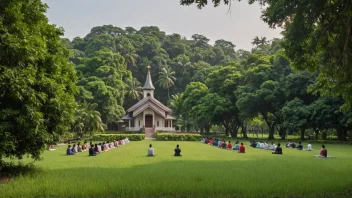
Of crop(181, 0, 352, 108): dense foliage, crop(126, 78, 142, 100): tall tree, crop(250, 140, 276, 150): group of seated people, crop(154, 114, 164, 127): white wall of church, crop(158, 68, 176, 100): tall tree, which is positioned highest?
crop(158, 68, 176, 100): tall tree

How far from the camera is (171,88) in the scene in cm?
7700

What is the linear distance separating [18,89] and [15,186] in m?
2.89

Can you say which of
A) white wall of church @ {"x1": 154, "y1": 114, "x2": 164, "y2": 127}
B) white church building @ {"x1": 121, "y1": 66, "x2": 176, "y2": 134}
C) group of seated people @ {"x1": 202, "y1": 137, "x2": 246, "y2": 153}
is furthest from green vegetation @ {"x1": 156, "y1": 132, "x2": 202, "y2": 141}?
white wall of church @ {"x1": 154, "y1": 114, "x2": 164, "y2": 127}

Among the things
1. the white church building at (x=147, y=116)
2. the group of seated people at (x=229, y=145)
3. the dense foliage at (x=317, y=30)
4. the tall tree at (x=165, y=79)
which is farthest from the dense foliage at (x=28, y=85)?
the tall tree at (x=165, y=79)

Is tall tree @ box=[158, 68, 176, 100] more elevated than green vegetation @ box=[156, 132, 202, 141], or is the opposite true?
tall tree @ box=[158, 68, 176, 100]

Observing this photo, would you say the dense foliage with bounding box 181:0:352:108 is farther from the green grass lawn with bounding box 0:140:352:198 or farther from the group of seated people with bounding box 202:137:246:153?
the group of seated people with bounding box 202:137:246:153

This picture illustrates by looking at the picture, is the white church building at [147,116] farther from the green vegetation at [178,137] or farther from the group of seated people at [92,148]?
the group of seated people at [92,148]

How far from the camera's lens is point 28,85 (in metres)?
10.8

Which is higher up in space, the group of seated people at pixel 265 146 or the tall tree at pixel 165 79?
the tall tree at pixel 165 79

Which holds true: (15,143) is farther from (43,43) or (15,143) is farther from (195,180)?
(195,180)

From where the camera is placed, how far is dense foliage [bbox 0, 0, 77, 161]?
A: 10242 mm

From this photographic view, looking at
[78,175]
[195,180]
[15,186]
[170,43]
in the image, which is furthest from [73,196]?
[170,43]

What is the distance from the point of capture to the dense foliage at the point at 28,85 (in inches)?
403

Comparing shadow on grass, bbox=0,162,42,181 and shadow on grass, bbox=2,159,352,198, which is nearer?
shadow on grass, bbox=2,159,352,198
